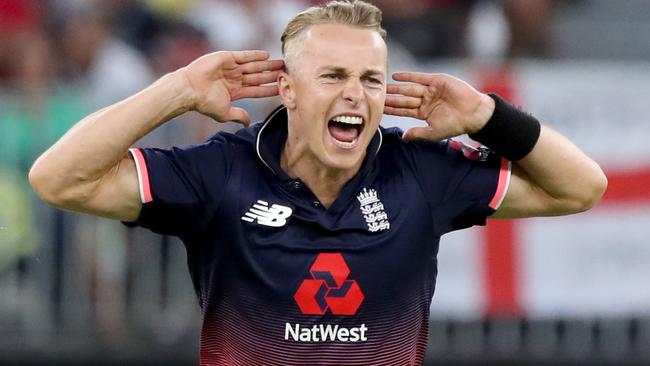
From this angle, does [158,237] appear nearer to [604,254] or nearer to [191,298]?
[191,298]

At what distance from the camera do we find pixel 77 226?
10.8 metres

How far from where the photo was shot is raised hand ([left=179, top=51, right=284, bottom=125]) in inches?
247

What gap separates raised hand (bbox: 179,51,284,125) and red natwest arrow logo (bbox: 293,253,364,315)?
0.71m

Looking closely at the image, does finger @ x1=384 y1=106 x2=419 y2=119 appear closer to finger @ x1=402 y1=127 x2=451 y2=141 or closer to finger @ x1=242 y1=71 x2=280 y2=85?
finger @ x1=402 y1=127 x2=451 y2=141

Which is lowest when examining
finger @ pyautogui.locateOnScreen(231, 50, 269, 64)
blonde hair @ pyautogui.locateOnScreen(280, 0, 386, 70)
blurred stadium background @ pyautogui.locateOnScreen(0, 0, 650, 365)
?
blurred stadium background @ pyautogui.locateOnScreen(0, 0, 650, 365)

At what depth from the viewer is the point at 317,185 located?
6.43m

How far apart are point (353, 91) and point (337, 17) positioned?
35 centimetres

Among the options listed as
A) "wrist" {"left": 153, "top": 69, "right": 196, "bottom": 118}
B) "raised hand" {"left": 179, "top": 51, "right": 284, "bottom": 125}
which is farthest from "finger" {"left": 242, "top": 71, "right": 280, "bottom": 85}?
"wrist" {"left": 153, "top": 69, "right": 196, "bottom": 118}

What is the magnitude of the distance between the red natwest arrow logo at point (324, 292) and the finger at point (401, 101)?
785 mm

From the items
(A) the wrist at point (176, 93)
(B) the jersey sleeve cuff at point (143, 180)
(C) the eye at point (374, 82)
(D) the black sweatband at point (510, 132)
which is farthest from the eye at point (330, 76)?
(B) the jersey sleeve cuff at point (143, 180)

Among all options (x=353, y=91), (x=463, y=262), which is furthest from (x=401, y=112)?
(x=463, y=262)

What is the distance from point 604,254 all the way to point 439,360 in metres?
1.40

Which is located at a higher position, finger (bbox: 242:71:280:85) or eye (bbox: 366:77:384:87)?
finger (bbox: 242:71:280:85)

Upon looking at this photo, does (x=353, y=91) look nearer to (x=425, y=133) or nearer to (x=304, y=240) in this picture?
(x=425, y=133)
